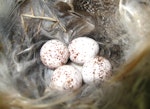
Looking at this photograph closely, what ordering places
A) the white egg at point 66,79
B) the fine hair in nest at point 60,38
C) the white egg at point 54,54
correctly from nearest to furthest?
the fine hair in nest at point 60,38 < the white egg at point 66,79 < the white egg at point 54,54

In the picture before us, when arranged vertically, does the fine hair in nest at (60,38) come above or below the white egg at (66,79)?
above

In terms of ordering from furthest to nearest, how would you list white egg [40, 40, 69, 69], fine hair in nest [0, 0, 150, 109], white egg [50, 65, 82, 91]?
white egg [40, 40, 69, 69]
white egg [50, 65, 82, 91]
fine hair in nest [0, 0, 150, 109]

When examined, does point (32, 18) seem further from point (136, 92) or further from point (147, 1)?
point (136, 92)

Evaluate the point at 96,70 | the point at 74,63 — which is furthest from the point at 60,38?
the point at 96,70

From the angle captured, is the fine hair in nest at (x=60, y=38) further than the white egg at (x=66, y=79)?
No

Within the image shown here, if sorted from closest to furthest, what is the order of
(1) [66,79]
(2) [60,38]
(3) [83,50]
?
(1) [66,79] → (3) [83,50] → (2) [60,38]

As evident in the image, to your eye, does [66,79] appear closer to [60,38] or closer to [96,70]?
[96,70]

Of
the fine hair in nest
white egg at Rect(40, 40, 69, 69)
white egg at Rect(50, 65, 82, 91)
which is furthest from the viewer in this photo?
white egg at Rect(40, 40, 69, 69)

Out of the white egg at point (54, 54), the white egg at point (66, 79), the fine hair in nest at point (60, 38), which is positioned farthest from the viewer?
the white egg at point (54, 54)
